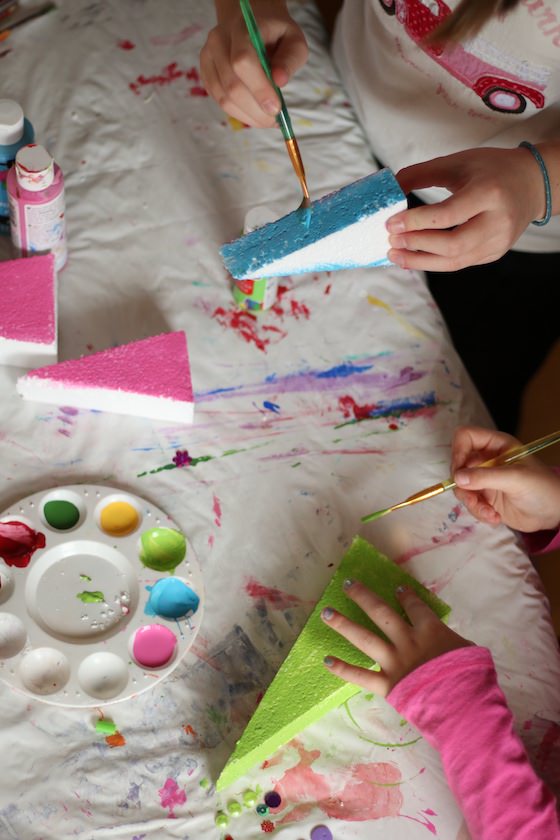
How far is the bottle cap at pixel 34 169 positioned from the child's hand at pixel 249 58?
0.77 feet

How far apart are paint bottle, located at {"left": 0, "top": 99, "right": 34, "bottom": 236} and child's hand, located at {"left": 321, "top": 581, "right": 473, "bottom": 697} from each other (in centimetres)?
63

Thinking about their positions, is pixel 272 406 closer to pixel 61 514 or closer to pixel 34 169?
pixel 61 514

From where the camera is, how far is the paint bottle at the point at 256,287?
1.05 meters

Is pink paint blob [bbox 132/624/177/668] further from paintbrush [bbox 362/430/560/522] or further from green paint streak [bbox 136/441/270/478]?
paintbrush [bbox 362/430/560/522]

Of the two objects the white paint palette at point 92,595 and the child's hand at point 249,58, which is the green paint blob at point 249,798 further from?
the child's hand at point 249,58

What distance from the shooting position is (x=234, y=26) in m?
1.01

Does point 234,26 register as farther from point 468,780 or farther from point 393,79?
point 468,780

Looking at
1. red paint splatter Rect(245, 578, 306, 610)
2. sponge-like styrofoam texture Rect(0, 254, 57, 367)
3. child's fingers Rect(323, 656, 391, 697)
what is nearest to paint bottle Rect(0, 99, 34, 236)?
sponge-like styrofoam texture Rect(0, 254, 57, 367)

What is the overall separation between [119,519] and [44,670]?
0.59 feet

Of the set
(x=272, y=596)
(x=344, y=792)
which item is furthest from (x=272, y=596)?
(x=344, y=792)

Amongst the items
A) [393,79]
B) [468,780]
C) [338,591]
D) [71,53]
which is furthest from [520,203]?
[71,53]

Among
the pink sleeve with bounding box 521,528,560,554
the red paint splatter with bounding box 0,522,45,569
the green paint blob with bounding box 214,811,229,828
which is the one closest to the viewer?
the green paint blob with bounding box 214,811,229,828

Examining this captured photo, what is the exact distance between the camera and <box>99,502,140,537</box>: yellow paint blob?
0.93m

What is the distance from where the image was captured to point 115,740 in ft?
2.67
